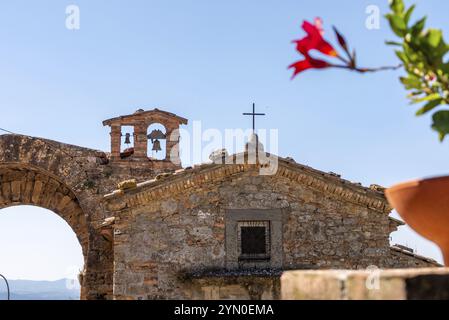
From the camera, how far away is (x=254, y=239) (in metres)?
12.5

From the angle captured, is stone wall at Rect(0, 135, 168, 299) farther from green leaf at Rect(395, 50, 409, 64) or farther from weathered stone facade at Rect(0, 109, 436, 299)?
green leaf at Rect(395, 50, 409, 64)

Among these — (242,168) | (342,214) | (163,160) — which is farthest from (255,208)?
(163,160)

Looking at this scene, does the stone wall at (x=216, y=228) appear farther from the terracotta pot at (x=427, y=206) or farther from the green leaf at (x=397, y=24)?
the green leaf at (x=397, y=24)

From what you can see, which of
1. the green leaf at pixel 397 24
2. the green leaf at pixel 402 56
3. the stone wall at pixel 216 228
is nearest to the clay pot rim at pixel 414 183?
the green leaf at pixel 402 56

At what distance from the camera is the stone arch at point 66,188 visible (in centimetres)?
1730

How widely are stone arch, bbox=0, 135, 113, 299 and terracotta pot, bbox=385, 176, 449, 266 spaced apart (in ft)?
47.0

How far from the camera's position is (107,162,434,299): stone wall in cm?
1188

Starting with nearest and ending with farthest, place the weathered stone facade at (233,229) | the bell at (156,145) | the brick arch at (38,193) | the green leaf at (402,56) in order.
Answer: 1. the green leaf at (402,56)
2. the weathered stone facade at (233,229)
3. the bell at (156,145)
4. the brick arch at (38,193)

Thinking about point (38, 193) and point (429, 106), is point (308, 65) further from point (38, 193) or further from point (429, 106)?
point (38, 193)

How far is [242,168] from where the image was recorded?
495 inches

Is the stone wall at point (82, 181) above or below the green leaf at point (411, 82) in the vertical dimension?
above

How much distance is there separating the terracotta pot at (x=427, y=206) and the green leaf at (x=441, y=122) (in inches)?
8.1
